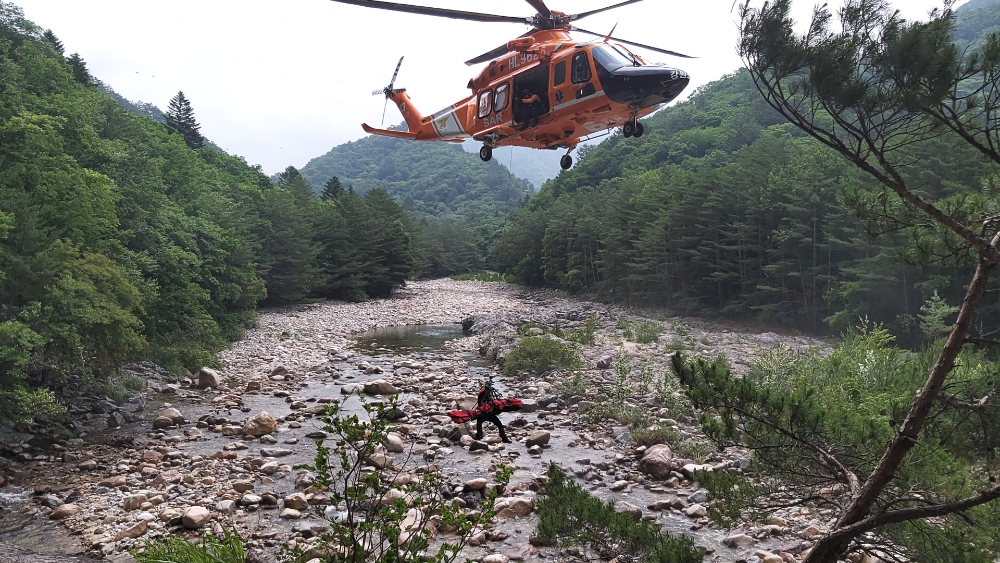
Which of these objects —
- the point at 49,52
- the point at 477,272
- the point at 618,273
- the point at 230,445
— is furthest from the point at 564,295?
the point at 230,445

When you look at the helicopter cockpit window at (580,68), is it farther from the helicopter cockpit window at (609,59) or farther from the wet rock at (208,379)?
the wet rock at (208,379)

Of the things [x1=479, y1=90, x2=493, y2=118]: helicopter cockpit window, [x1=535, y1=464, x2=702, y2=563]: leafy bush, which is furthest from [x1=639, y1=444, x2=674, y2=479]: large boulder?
[x1=479, y1=90, x2=493, y2=118]: helicopter cockpit window

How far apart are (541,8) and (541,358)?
31.1ft

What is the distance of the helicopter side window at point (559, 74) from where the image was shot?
11.6 m

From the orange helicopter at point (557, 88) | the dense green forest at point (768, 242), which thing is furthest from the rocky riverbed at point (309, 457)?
the orange helicopter at point (557, 88)

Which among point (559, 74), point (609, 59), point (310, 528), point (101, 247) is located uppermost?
point (609, 59)

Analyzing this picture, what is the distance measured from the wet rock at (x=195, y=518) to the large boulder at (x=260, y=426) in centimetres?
403

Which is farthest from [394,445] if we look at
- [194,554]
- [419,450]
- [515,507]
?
[194,554]

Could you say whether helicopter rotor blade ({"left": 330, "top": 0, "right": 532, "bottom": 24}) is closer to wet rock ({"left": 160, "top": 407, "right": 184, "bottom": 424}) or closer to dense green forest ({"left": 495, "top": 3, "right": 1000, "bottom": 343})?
dense green forest ({"left": 495, "top": 3, "right": 1000, "bottom": 343})

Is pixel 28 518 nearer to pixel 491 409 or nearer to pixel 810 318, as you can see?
pixel 491 409

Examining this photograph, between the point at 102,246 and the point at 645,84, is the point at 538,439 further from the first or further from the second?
the point at 102,246

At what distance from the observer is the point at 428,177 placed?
117m

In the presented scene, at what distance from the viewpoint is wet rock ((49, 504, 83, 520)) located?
7.35 meters

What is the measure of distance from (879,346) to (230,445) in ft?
42.4
